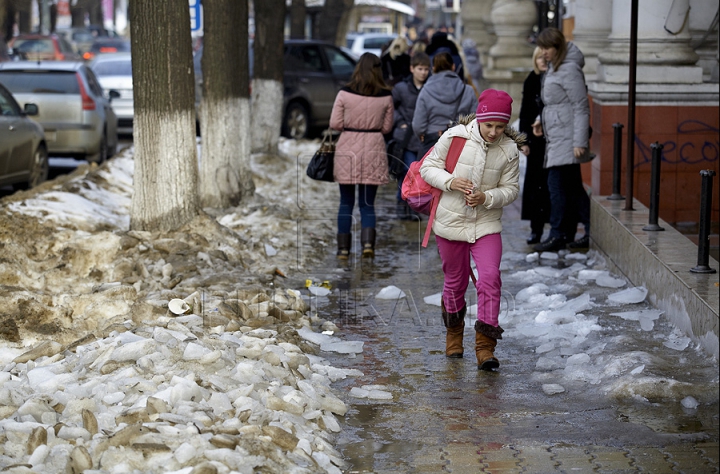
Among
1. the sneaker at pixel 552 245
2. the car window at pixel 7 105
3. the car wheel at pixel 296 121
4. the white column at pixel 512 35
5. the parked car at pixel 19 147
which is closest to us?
the sneaker at pixel 552 245

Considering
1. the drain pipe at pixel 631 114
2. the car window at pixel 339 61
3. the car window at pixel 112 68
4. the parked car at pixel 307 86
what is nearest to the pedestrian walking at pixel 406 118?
the drain pipe at pixel 631 114

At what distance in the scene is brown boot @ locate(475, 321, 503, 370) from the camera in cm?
623

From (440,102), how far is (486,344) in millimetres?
4342

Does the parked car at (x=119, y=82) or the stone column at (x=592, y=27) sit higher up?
the stone column at (x=592, y=27)

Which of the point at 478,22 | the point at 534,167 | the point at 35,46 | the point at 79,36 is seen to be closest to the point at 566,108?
the point at 534,167

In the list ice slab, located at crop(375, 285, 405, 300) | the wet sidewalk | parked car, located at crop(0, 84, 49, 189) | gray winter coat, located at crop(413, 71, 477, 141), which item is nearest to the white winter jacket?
the wet sidewalk

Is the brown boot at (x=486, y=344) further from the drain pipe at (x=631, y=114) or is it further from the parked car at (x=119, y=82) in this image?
the parked car at (x=119, y=82)

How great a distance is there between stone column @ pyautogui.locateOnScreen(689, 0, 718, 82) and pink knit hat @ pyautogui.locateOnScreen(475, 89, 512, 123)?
21.7 feet

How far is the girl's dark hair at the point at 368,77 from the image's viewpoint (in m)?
9.23

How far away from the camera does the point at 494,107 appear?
19.5 feet

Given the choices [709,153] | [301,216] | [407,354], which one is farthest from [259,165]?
[407,354]

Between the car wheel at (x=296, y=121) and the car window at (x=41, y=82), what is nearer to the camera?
the car window at (x=41, y=82)

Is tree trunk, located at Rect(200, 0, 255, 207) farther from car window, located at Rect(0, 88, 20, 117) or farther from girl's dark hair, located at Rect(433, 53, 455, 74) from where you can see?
car window, located at Rect(0, 88, 20, 117)

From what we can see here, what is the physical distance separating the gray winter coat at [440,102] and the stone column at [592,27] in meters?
4.36
